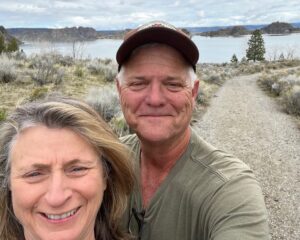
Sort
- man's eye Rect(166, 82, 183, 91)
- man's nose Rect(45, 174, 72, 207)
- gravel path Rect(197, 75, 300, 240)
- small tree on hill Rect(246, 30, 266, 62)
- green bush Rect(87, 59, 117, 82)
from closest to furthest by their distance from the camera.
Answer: man's nose Rect(45, 174, 72, 207)
man's eye Rect(166, 82, 183, 91)
gravel path Rect(197, 75, 300, 240)
green bush Rect(87, 59, 117, 82)
small tree on hill Rect(246, 30, 266, 62)

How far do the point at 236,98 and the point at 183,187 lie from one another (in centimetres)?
1681

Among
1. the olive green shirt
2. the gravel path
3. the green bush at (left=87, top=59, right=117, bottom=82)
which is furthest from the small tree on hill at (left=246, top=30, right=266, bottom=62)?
the olive green shirt

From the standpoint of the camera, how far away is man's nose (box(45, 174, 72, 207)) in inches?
63.8

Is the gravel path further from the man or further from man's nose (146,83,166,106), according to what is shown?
man's nose (146,83,166,106)

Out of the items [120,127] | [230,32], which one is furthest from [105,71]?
[230,32]

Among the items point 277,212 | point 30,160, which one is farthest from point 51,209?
point 277,212

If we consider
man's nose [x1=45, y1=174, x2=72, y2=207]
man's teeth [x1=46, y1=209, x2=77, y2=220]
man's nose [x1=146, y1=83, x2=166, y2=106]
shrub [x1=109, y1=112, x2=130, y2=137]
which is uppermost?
man's nose [x1=146, y1=83, x2=166, y2=106]

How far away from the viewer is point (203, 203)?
5.98 feet

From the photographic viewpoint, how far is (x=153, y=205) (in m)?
2.01

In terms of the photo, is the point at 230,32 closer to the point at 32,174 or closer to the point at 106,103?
the point at 106,103

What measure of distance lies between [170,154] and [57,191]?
728mm

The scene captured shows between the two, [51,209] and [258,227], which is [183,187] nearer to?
[258,227]

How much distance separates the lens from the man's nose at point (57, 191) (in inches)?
63.8

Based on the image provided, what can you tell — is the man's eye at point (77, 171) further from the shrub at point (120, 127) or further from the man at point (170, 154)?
the shrub at point (120, 127)
